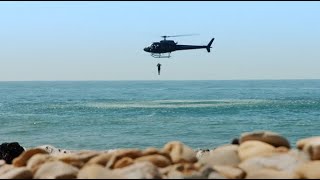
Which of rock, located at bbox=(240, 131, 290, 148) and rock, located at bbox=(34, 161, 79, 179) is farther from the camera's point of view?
rock, located at bbox=(240, 131, 290, 148)

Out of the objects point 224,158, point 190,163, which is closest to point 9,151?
point 190,163

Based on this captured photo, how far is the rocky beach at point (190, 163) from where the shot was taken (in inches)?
324

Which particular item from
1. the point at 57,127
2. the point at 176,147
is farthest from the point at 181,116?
the point at 176,147

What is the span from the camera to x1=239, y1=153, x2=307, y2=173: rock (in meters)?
8.55

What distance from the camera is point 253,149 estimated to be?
9.44 meters

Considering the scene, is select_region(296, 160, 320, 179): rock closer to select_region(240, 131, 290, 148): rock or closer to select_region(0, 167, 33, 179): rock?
select_region(240, 131, 290, 148): rock

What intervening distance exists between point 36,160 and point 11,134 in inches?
1602

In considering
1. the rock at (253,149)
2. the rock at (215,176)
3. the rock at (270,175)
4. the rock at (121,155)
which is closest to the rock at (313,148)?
the rock at (253,149)

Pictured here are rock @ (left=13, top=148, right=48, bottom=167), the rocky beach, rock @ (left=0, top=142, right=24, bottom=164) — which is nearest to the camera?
the rocky beach

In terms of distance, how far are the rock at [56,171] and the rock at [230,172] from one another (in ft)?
6.91

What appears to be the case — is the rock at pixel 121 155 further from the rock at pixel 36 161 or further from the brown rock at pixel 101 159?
the rock at pixel 36 161

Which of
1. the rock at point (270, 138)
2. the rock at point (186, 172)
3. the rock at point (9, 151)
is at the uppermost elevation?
the rock at point (270, 138)

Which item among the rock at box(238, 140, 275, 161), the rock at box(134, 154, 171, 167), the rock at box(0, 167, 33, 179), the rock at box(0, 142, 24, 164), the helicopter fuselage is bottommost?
the rock at box(0, 142, 24, 164)

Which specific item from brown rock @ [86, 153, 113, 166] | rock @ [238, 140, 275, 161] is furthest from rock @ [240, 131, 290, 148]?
brown rock @ [86, 153, 113, 166]
